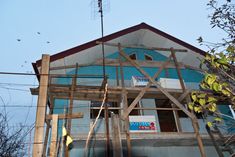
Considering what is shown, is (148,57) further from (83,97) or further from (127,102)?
(83,97)

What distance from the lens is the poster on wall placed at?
8.59 meters

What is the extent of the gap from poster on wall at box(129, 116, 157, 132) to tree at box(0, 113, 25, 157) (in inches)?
167

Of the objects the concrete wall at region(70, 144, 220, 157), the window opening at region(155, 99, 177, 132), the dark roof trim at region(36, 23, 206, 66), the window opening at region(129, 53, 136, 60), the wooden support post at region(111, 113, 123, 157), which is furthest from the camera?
the window opening at region(129, 53, 136, 60)

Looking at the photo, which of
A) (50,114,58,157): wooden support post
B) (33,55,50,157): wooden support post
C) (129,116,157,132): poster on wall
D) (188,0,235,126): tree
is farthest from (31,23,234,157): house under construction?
(188,0,235,126): tree

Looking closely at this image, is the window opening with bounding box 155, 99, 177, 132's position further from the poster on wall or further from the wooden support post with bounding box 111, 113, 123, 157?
the wooden support post with bounding box 111, 113, 123, 157

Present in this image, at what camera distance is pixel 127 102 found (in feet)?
31.4

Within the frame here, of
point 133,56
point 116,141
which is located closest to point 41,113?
point 116,141

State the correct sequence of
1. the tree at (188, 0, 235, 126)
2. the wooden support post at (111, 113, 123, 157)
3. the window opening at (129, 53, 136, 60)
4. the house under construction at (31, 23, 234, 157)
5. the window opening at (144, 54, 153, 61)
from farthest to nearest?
the window opening at (144, 54, 153, 61)
the window opening at (129, 53, 136, 60)
the house under construction at (31, 23, 234, 157)
the wooden support post at (111, 113, 123, 157)
the tree at (188, 0, 235, 126)

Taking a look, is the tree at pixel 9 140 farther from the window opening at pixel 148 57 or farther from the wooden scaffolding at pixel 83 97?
the window opening at pixel 148 57

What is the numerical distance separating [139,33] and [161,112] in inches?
188

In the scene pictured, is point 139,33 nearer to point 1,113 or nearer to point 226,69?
point 1,113

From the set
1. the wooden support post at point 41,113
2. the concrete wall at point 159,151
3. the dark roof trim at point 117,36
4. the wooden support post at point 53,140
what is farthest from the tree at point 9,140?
the dark roof trim at point 117,36

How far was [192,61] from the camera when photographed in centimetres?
1265

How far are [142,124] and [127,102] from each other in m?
1.33
